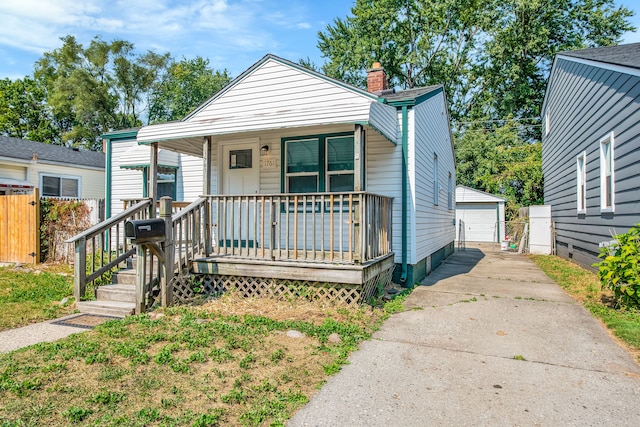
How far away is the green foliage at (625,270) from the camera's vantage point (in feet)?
16.6

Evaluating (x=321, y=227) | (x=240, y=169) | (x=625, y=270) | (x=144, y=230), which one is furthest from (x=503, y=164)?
(x=144, y=230)

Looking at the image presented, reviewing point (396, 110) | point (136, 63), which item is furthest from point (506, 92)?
point (136, 63)

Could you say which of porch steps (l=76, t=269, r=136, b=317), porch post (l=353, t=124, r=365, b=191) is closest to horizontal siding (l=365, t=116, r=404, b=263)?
porch post (l=353, t=124, r=365, b=191)

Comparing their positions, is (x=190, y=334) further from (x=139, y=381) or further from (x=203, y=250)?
(x=203, y=250)

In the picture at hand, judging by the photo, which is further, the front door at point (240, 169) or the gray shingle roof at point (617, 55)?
the front door at point (240, 169)

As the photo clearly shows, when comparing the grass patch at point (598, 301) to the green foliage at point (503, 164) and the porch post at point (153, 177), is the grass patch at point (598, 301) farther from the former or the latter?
the green foliage at point (503, 164)

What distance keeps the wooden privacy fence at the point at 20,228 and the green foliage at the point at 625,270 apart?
1206 centimetres

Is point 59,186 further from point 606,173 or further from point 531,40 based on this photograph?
point 531,40

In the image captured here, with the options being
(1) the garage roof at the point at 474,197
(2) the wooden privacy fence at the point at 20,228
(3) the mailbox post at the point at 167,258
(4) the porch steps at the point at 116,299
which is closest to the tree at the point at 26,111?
(2) the wooden privacy fence at the point at 20,228

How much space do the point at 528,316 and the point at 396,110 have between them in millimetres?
4275

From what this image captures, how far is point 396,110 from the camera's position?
7.48 metres

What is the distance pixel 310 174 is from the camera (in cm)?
796

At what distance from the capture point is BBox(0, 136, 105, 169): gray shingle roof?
49.5 feet

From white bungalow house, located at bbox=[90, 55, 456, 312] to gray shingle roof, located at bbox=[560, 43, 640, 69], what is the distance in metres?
3.27
